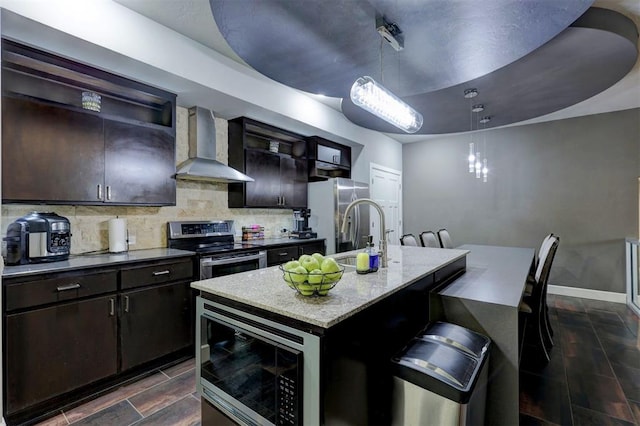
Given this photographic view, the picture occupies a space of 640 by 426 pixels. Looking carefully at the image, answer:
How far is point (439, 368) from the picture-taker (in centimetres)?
130

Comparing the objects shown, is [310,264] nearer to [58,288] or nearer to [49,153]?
[58,288]

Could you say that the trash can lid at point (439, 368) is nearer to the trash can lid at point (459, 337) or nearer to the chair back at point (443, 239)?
the trash can lid at point (459, 337)

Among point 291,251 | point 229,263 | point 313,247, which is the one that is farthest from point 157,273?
point 313,247

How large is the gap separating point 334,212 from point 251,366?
3.06 meters

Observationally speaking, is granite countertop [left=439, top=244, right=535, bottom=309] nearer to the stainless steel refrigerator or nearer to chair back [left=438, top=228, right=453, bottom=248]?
chair back [left=438, top=228, right=453, bottom=248]

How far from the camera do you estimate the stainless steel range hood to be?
10.2 ft

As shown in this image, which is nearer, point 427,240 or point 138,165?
point 138,165

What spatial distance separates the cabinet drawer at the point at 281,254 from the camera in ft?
11.1

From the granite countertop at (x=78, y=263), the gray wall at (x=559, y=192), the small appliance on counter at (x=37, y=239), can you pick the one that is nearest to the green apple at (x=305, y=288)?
the granite countertop at (x=78, y=263)

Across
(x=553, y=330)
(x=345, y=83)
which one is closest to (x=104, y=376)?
(x=345, y=83)

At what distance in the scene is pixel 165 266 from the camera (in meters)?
2.48

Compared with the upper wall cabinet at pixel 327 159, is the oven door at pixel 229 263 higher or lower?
lower

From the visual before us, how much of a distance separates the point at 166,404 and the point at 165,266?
3.31 ft

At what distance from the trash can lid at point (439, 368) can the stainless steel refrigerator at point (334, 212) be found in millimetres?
2867
